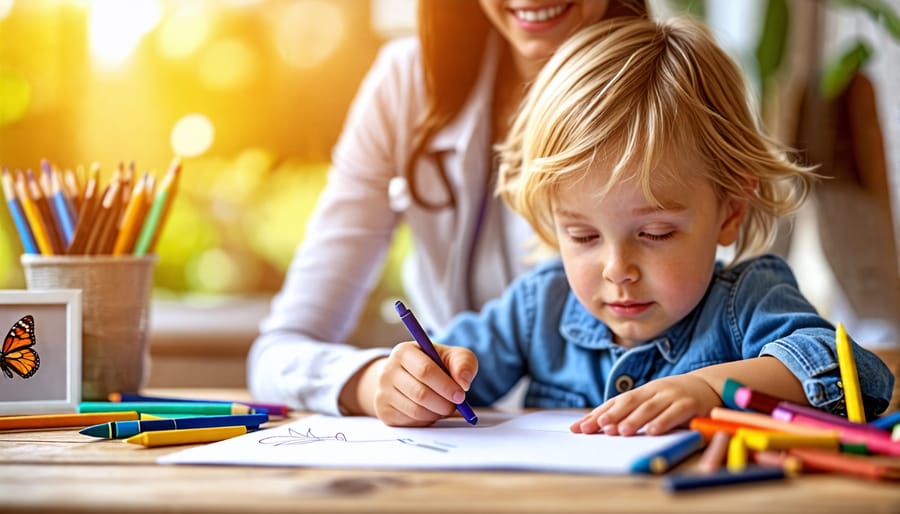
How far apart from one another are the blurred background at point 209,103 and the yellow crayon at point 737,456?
5.30ft

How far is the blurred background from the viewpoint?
2260 mm

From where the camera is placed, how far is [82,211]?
980 mm

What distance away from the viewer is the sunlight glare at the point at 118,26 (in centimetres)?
230

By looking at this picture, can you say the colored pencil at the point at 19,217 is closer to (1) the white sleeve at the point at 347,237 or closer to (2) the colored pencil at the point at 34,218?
(2) the colored pencil at the point at 34,218

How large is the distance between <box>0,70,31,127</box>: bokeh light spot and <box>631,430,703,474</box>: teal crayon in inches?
79.4

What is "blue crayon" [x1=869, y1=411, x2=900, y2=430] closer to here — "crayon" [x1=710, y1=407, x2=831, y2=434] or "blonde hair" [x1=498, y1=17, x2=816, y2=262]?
"crayon" [x1=710, y1=407, x2=831, y2=434]

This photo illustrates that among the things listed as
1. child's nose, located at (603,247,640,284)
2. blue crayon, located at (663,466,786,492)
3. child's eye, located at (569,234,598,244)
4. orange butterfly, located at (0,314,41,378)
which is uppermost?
child's eye, located at (569,234,598,244)

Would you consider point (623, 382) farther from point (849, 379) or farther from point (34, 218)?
point (34, 218)

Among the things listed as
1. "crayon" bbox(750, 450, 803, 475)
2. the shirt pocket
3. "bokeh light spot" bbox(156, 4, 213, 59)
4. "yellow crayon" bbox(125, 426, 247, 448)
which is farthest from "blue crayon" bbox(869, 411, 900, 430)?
"bokeh light spot" bbox(156, 4, 213, 59)

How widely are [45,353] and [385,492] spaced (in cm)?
49

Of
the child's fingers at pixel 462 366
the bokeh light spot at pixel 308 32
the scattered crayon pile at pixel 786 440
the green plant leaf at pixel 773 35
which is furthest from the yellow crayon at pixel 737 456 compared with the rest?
the bokeh light spot at pixel 308 32

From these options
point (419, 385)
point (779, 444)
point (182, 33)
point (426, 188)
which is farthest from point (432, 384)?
point (182, 33)

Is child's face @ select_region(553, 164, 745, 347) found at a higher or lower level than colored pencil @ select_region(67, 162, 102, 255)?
lower

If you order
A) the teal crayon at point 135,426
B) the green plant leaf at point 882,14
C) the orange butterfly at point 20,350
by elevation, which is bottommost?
the teal crayon at point 135,426
